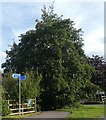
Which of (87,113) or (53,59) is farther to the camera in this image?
(53,59)

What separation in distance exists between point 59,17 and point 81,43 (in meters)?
3.97

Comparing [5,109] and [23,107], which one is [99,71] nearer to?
[23,107]

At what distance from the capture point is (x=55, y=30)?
32812 millimetres

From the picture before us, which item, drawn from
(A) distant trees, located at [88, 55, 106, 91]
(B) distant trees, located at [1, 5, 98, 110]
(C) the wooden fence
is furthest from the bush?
(A) distant trees, located at [88, 55, 106, 91]

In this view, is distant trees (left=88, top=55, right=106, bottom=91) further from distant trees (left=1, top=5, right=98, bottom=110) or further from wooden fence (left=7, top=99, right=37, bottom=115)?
wooden fence (left=7, top=99, right=37, bottom=115)

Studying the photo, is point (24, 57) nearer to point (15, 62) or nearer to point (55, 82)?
point (15, 62)

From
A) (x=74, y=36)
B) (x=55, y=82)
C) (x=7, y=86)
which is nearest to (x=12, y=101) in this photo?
(x=7, y=86)

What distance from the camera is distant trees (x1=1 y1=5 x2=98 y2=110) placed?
32625 mm

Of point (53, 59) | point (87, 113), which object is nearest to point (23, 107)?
point (87, 113)

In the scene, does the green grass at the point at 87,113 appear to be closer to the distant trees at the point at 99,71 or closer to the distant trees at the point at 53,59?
the distant trees at the point at 53,59

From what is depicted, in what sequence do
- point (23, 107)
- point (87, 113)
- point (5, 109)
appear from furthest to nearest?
point (23, 107) → point (87, 113) → point (5, 109)

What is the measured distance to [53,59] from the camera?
32.8 m

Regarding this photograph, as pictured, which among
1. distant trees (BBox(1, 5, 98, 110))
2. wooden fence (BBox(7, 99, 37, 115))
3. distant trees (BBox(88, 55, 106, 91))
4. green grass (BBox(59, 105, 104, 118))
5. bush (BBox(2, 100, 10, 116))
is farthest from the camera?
distant trees (BBox(88, 55, 106, 91))

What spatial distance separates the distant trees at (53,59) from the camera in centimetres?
3262
